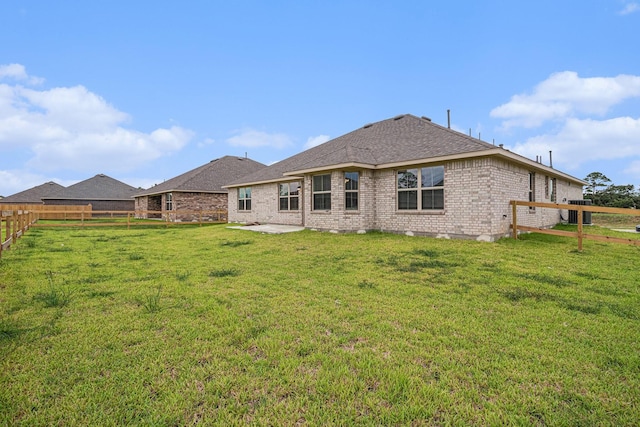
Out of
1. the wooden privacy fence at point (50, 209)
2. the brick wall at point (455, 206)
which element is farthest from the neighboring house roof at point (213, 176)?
the brick wall at point (455, 206)

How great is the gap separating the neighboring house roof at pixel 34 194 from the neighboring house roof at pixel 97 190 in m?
4.06

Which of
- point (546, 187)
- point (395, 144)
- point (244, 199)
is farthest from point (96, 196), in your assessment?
point (546, 187)

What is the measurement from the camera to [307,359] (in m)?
2.54

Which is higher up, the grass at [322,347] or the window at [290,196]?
the window at [290,196]

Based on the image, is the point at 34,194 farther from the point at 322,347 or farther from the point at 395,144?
the point at 322,347

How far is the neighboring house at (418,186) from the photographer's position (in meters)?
9.62

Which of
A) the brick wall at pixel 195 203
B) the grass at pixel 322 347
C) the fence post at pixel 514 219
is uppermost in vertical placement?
the brick wall at pixel 195 203

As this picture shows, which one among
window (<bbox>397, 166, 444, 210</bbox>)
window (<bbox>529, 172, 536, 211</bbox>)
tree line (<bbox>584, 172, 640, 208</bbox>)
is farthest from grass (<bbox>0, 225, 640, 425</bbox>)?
tree line (<bbox>584, 172, 640, 208</bbox>)

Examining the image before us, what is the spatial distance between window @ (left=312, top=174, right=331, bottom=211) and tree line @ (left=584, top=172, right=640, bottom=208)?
31.4 metres

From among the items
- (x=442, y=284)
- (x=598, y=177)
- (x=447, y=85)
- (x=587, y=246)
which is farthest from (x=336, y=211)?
(x=598, y=177)

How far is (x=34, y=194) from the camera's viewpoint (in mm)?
39500

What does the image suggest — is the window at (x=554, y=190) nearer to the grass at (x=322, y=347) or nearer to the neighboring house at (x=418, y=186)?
the neighboring house at (x=418, y=186)

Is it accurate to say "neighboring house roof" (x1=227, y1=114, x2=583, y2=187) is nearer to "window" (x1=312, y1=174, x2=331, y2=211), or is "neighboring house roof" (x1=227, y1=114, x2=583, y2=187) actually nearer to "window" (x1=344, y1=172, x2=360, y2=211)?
"window" (x1=312, y1=174, x2=331, y2=211)

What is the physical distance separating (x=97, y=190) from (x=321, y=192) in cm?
3718
